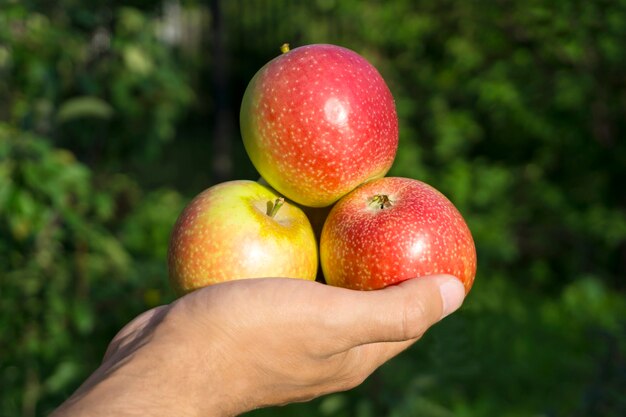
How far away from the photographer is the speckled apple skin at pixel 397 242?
167cm

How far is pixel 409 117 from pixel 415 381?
2.06 m

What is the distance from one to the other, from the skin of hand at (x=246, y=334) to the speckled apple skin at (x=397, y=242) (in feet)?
0.23

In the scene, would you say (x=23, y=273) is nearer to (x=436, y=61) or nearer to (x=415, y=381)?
(x=415, y=381)

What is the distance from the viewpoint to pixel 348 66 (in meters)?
1.81

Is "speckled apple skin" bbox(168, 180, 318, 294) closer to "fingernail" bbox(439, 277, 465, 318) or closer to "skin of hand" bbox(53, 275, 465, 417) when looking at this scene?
"skin of hand" bbox(53, 275, 465, 417)

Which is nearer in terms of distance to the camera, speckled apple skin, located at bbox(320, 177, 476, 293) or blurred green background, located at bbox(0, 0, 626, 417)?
speckled apple skin, located at bbox(320, 177, 476, 293)

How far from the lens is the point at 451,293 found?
163 cm

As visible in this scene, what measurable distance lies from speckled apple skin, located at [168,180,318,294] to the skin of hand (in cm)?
12

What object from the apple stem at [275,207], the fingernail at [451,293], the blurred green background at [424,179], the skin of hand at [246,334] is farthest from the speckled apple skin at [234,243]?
the blurred green background at [424,179]

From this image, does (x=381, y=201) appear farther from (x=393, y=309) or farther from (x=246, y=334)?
(x=246, y=334)

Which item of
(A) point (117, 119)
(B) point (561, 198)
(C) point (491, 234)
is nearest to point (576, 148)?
(B) point (561, 198)

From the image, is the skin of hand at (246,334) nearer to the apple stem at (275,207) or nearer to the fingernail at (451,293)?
the fingernail at (451,293)

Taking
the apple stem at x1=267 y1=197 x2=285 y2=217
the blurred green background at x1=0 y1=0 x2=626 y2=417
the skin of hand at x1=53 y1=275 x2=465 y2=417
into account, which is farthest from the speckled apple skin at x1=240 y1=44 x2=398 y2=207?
the blurred green background at x1=0 y1=0 x2=626 y2=417

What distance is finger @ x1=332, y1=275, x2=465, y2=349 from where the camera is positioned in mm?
1536
